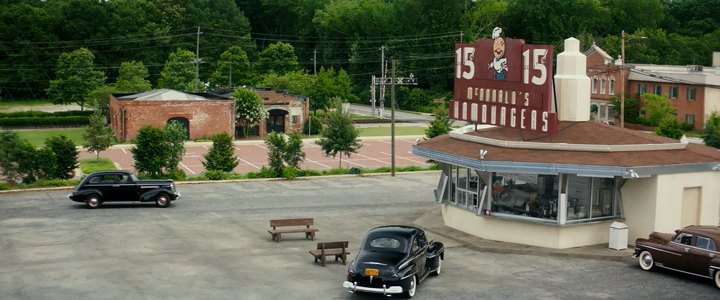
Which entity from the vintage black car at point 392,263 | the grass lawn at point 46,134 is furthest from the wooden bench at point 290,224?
the grass lawn at point 46,134

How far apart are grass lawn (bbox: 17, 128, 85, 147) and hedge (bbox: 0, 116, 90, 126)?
1768 mm

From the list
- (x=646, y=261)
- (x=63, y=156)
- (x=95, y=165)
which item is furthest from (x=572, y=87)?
(x=95, y=165)

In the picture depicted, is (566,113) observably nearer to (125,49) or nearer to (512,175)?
(512,175)

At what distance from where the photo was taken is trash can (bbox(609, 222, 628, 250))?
97.8 ft

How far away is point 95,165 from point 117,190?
1870 centimetres

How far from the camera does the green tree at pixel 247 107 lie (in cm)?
7662

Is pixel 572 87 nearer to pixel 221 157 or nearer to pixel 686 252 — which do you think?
pixel 686 252

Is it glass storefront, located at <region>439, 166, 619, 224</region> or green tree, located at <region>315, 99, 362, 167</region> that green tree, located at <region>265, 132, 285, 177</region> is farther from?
glass storefront, located at <region>439, 166, 619, 224</region>

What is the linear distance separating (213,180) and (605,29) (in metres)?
89.4

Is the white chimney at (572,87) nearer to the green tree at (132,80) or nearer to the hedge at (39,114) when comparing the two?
the green tree at (132,80)

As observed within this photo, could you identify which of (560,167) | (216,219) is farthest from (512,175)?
(216,219)

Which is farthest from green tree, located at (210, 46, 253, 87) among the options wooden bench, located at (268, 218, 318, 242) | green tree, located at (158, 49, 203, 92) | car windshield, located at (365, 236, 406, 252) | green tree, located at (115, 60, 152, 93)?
car windshield, located at (365, 236, 406, 252)

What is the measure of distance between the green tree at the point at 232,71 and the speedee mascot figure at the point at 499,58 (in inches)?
3110

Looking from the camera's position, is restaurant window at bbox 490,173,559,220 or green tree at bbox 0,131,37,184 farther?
green tree at bbox 0,131,37,184
